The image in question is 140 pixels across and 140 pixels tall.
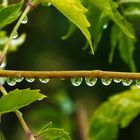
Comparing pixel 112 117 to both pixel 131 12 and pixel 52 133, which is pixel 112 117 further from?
pixel 52 133

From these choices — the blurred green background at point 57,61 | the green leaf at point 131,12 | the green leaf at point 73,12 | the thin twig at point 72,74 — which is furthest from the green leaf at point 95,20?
the blurred green background at point 57,61

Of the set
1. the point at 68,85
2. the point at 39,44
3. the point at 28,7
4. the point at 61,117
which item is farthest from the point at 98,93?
the point at 28,7

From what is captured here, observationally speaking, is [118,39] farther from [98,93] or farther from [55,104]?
[98,93]

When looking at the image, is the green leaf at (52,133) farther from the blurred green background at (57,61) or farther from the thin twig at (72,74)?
the blurred green background at (57,61)

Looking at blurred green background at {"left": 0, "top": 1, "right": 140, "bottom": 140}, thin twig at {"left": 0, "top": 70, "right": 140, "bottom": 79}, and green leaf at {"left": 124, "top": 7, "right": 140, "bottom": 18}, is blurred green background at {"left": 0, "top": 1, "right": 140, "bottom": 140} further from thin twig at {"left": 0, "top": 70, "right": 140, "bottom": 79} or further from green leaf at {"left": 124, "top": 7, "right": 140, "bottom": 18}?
thin twig at {"left": 0, "top": 70, "right": 140, "bottom": 79}

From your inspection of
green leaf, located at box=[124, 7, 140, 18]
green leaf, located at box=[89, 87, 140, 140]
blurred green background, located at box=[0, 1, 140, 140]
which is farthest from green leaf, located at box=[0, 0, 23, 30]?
blurred green background, located at box=[0, 1, 140, 140]

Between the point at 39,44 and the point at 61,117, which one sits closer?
the point at 61,117

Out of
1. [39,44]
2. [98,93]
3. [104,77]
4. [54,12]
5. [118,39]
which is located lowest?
[98,93]
